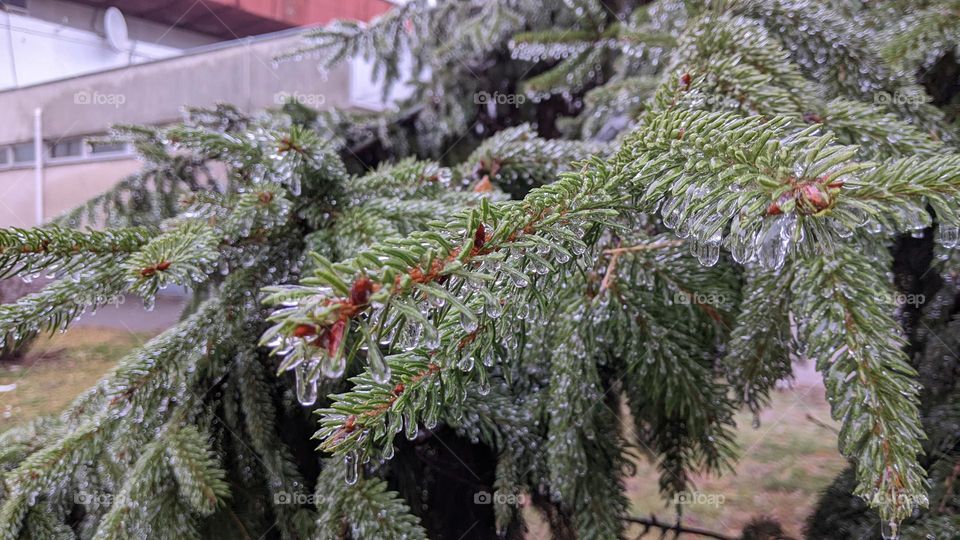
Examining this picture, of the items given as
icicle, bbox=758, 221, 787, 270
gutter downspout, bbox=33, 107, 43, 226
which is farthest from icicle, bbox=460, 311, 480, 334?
gutter downspout, bbox=33, 107, 43, 226

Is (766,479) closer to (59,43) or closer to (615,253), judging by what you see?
(615,253)

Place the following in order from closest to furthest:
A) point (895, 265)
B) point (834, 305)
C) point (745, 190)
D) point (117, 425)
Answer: point (745, 190) < point (834, 305) < point (117, 425) < point (895, 265)

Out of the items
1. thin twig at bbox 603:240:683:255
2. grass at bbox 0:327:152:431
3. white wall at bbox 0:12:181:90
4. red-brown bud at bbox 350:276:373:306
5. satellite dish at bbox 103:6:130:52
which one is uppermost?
satellite dish at bbox 103:6:130:52

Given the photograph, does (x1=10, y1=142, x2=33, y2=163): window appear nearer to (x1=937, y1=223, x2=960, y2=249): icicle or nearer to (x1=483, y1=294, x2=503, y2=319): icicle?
(x1=483, y1=294, x2=503, y2=319): icicle

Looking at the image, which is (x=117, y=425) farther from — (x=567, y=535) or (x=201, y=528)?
(x=567, y=535)

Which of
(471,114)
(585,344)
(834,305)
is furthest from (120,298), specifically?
(471,114)

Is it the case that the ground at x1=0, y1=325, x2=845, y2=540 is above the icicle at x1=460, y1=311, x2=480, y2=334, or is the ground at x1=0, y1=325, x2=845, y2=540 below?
below

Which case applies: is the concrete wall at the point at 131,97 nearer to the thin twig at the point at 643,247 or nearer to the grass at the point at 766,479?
the thin twig at the point at 643,247
